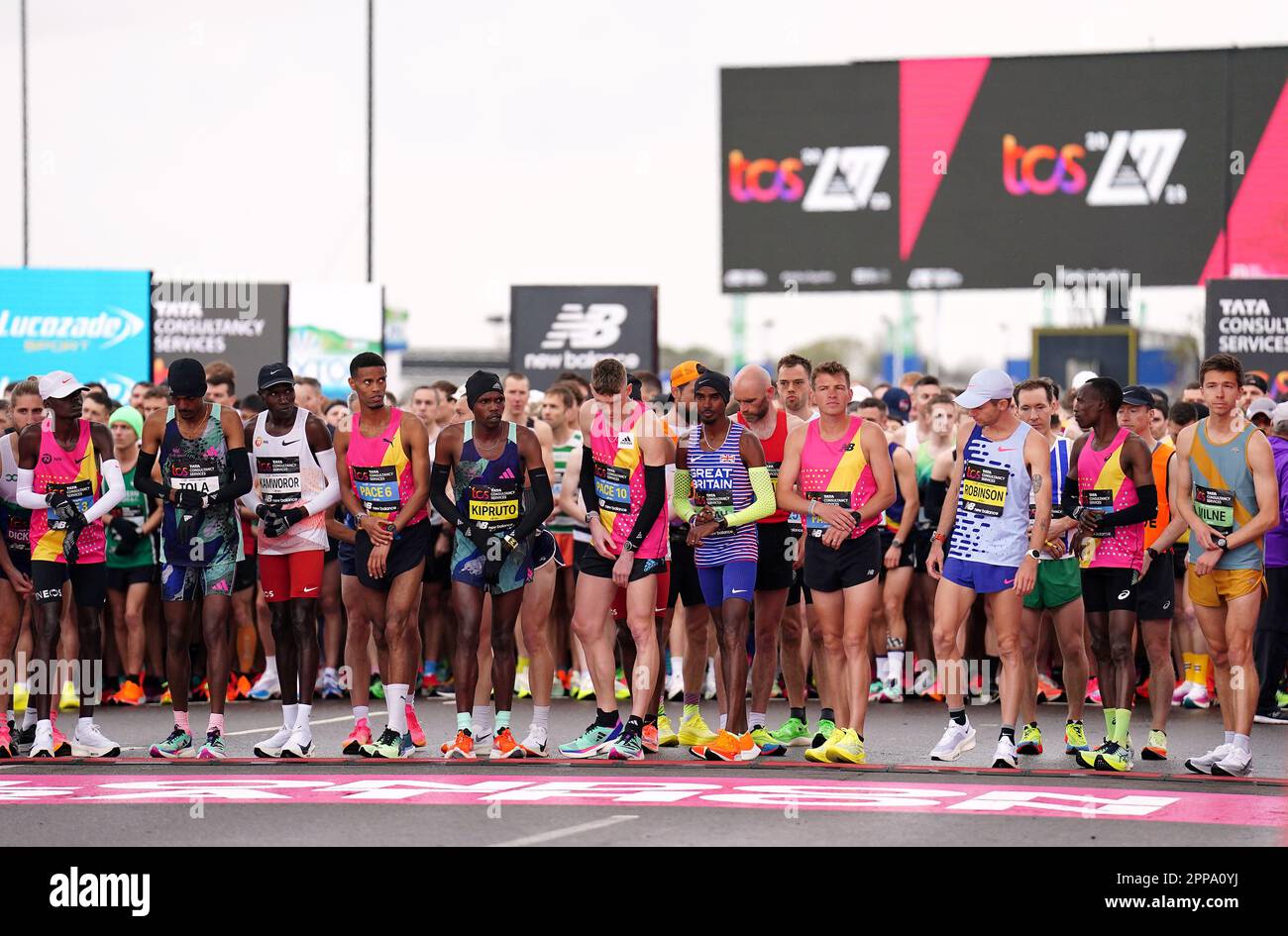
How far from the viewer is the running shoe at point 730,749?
1099 centimetres

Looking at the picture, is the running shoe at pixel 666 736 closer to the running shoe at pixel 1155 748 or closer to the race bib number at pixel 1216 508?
the running shoe at pixel 1155 748

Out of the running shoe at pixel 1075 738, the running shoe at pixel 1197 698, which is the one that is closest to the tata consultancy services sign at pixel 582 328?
the running shoe at pixel 1197 698

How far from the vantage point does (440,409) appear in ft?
50.9

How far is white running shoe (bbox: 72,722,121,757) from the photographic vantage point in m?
11.4

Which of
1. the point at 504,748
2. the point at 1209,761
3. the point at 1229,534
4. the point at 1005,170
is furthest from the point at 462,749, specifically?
the point at 1005,170

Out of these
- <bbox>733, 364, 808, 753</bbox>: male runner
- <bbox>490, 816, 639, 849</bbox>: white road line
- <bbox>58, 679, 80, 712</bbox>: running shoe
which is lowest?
<bbox>58, 679, 80, 712</bbox>: running shoe

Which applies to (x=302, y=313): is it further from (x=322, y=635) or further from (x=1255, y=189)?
(x=1255, y=189)

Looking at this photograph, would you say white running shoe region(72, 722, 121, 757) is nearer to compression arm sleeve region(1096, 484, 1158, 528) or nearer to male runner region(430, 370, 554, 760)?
male runner region(430, 370, 554, 760)

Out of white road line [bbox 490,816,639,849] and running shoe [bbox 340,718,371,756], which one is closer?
white road line [bbox 490,816,639,849]

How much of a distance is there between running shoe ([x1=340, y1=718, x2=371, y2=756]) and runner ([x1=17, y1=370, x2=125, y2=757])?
58.5 inches

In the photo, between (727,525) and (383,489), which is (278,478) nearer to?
(383,489)

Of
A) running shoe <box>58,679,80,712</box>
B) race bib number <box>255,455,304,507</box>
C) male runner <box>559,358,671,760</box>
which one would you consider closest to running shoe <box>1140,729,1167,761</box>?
male runner <box>559,358,671,760</box>

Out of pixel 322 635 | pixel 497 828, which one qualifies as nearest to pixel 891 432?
pixel 322 635

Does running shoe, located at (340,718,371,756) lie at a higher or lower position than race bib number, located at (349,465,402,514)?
lower
